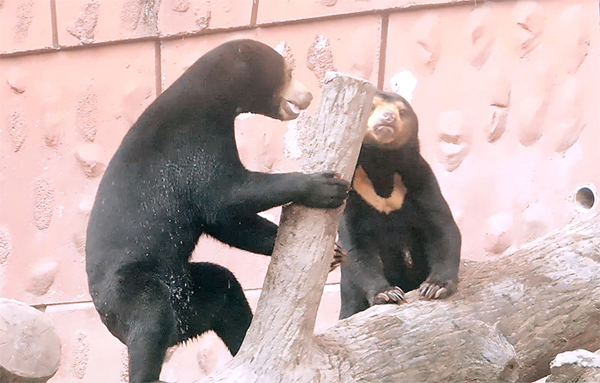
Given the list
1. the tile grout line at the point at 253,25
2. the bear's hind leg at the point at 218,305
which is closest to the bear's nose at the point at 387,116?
the bear's hind leg at the point at 218,305

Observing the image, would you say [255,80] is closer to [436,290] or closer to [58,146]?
[436,290]

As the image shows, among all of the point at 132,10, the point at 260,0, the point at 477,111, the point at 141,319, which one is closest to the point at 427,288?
the point at 141,319

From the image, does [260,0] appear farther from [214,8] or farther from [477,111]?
[477,111]

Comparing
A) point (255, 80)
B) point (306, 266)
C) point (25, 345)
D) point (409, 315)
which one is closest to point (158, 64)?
point (255, 80)

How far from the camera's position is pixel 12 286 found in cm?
691

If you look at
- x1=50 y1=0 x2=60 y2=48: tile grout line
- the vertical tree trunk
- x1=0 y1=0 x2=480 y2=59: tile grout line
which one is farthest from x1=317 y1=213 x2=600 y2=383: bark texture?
x1=50 y1=0 x2=60 y2=48: tile grout line

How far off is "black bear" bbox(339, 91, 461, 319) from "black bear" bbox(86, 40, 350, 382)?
0.56 metres

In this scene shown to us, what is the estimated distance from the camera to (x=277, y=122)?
6375 mm

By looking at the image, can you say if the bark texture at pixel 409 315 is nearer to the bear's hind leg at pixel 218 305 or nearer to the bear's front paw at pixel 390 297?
the bear's front paw at pixel 390 297

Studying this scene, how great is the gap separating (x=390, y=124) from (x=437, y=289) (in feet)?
2.75

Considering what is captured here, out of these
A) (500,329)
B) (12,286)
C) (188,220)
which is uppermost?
(188,220)

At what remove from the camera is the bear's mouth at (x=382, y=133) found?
13.4 feet

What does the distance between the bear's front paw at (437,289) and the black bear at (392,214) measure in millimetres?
210

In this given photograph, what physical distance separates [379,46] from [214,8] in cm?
133
